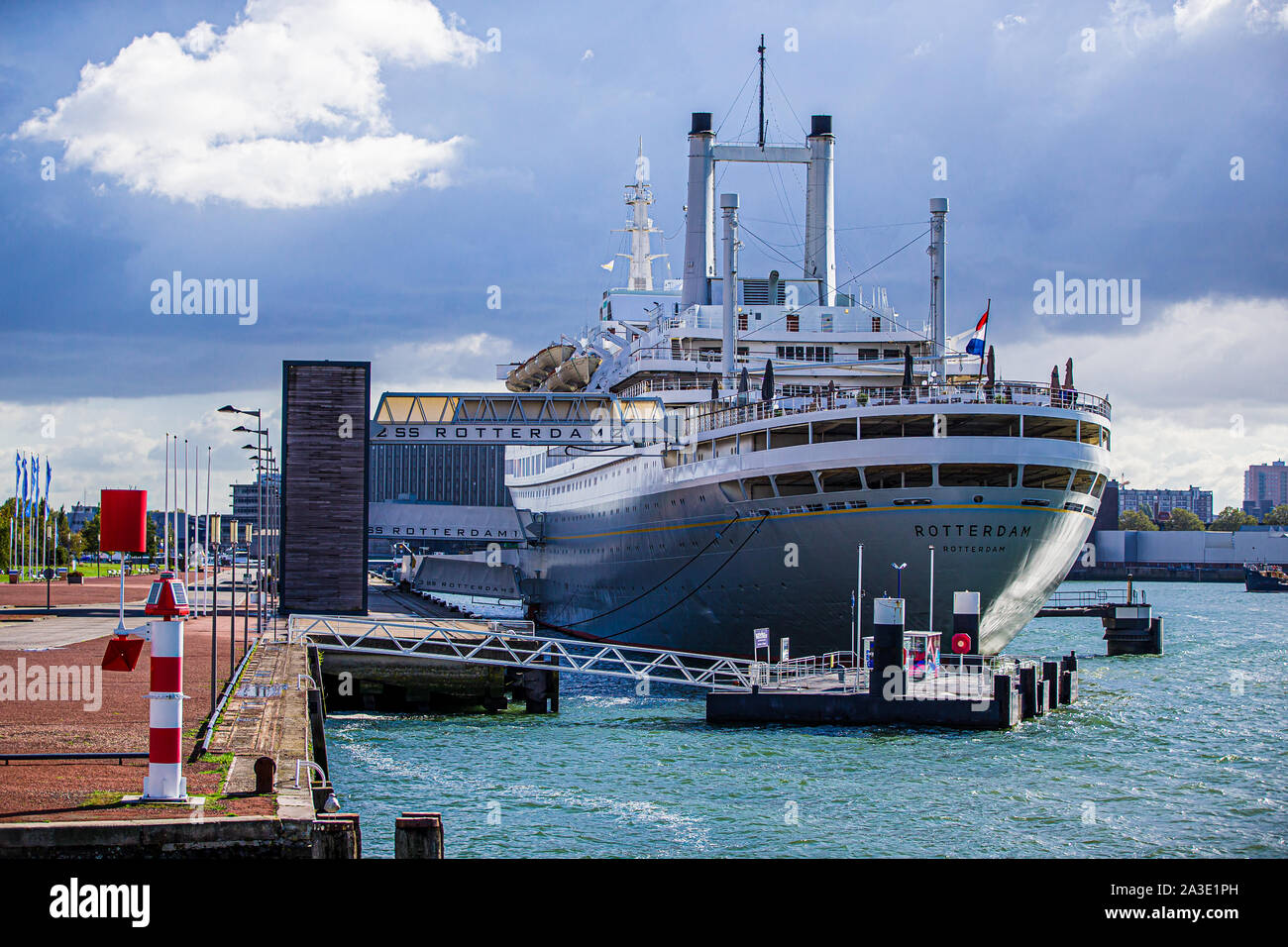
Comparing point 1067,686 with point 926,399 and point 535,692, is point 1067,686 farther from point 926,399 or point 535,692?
point 535,692

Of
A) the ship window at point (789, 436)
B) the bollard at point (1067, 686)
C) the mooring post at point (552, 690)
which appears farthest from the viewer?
the ship window at point (789, 436)

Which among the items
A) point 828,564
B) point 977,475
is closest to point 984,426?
point 977,475

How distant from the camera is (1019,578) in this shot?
31578mm

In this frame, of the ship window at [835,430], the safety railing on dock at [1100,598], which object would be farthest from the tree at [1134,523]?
the ship window at [835,430]

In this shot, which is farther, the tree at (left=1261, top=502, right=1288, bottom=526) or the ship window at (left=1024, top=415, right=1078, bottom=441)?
the tree at (left=1261, top=502, right=1288, bottom=526)

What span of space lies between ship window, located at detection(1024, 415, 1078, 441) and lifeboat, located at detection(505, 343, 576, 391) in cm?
3006

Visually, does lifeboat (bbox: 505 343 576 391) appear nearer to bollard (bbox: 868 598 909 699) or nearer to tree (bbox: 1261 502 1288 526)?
bollard (bbox: 868 598 909 699)

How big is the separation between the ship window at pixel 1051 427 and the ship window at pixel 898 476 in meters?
2.74

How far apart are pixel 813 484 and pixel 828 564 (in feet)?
6.68

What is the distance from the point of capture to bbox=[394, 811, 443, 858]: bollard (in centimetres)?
1145

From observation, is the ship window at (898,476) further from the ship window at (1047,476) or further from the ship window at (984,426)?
the ship window at (1047,476)

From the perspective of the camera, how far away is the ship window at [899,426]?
30.9m

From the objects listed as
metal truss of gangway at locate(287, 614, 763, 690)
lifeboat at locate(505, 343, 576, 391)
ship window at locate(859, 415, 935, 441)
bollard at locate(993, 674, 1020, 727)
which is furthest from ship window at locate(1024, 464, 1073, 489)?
lifeboat at locate(505, 343, 576, 391)
